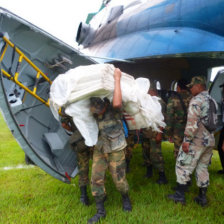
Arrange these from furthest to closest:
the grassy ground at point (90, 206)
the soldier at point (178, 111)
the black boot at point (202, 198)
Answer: the soldier at point (178, 111) < the black boot at point (202, 198) < the grassy ground at point (90, 206)

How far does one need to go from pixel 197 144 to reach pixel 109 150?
4.32 ft

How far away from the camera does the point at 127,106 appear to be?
268 cm

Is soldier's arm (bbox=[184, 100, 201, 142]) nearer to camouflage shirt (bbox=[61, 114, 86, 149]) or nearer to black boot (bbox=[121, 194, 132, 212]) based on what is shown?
black boot (bbox=[121, 194, 132, 212])

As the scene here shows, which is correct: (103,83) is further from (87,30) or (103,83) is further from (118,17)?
(87,30)

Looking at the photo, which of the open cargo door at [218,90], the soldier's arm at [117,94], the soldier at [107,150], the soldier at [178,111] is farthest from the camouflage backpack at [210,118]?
the open cargo door at [218,90]

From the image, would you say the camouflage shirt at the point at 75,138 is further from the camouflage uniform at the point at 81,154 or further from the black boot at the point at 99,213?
the black boot at the point at 99,213

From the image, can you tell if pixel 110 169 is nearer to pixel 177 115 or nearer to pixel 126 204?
pixel 126 204

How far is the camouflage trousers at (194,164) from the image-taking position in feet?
9.72

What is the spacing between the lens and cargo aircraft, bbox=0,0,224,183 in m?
3.05

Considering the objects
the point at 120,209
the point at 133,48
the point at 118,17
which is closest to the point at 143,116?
the point at 120,209

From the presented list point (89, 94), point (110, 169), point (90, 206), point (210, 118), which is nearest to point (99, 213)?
point (90, 206)

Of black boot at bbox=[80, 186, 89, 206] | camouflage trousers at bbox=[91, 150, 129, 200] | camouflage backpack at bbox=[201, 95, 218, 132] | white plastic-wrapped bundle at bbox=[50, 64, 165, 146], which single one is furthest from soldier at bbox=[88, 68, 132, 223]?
camouflage backpack at bbox=[201, 95, 218, 132]

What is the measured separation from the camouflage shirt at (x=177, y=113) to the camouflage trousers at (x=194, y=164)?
2.56ft

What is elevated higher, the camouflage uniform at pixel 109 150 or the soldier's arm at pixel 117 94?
the soldier's arm at pixel 117 94
